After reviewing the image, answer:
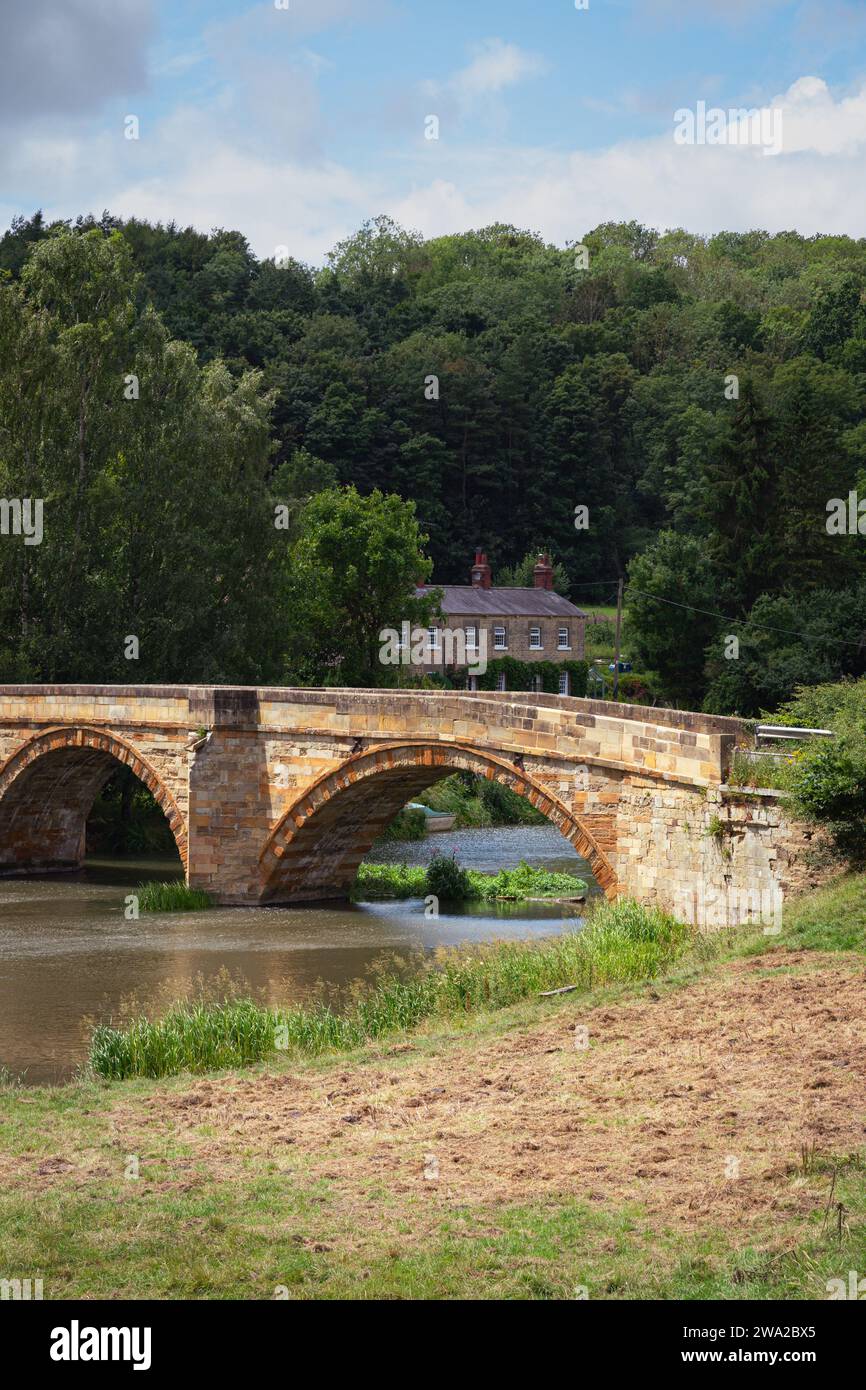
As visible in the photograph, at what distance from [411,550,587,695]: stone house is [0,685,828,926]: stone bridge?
1090 inches

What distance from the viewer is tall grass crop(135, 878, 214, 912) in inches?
980

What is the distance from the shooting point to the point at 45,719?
2816 cm

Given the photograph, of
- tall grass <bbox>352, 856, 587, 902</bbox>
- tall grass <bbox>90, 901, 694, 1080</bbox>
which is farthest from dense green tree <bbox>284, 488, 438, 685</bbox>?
tall grass <bbox>90, 901, 694, 1080</bbox>

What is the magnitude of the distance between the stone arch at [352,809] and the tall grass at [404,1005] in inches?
139

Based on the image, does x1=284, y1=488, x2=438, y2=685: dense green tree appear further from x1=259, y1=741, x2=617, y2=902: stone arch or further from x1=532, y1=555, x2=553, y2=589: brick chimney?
x1=532, y1=555, x2=553, y2=589: brick chimney

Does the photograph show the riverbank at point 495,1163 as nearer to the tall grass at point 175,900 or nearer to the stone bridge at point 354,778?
the stone bridge at point 354,778

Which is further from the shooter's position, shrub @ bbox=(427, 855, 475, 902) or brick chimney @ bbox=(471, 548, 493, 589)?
brick chimney @ bbox=(471, 548, 493, 589)

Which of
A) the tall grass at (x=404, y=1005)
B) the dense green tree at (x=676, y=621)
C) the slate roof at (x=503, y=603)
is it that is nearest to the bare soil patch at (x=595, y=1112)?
the tall grass at (x=404, y=1005)

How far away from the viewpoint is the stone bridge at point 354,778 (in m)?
17.7

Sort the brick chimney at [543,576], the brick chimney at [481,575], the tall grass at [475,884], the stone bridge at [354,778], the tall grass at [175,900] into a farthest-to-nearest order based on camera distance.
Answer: the brick chimney at [543,576] → the brick chimney at [481,575] → the tall grass at [475,884] → the tall grass at [175,900] → the stone bridge at [354,778]
